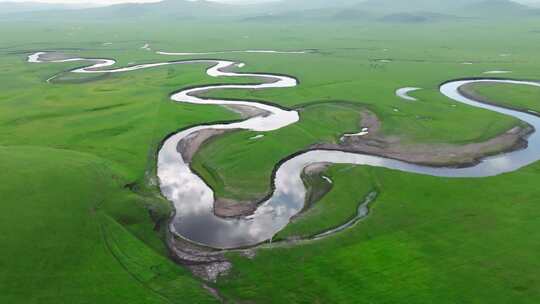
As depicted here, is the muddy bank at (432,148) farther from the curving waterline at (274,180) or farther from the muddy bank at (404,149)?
the curving waterline at (274,180)

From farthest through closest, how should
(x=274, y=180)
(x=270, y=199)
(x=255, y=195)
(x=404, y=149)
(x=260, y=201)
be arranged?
1. (x=404, y=149)
2. (x=274, y=180)
3. (x=255, y=195)
4. (x=270, y=199)
5. (x=260, y=201)

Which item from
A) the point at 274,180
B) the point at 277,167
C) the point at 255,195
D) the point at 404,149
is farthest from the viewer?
the point at 404,149

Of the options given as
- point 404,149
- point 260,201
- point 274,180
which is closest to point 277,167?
point 274,180

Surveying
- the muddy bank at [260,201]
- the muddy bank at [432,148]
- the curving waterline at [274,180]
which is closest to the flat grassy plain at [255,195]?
the muddy bank at [260,201]

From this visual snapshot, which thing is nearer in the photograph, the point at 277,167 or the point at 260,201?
the point at 260,201

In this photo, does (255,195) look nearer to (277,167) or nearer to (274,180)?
(274,180)

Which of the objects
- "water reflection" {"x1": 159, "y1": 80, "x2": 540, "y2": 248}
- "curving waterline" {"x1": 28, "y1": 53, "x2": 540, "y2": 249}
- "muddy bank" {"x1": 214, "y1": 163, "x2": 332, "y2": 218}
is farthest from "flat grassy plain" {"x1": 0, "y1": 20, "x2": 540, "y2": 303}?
"water reflection" {"x1": 159, "y1": 80, "x2": 540, "y2": 248}
